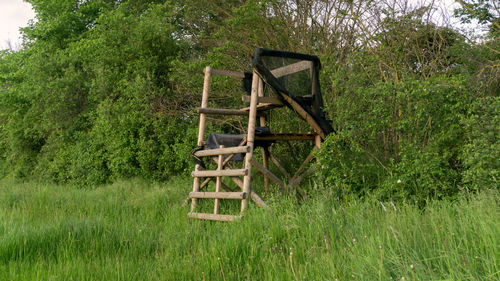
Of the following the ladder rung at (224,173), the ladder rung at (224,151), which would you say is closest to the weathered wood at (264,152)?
the ladder rung at (224,173)

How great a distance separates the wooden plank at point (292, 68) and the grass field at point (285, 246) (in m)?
2.22

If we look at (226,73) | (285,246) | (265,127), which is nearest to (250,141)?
(265,127)

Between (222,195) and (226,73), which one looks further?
(226,73)

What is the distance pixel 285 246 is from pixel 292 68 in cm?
343

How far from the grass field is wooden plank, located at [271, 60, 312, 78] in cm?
222

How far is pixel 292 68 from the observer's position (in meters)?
6.43

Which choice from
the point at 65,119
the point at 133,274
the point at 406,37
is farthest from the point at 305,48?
the point at 65,119

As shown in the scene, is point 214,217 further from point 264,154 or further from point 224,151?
point 264,154

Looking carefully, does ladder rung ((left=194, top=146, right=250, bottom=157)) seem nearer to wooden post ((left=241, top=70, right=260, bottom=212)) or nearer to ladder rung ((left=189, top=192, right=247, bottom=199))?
wooden post ((left=241, top=70, right=260, bottom=212))

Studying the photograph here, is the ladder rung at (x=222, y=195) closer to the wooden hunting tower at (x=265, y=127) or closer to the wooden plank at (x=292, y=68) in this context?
the wooden hunting tower at (x=265, y=127)

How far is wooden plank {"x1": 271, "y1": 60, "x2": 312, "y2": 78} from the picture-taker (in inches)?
247

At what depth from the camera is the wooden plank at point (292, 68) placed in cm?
628

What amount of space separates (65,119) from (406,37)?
12291mm

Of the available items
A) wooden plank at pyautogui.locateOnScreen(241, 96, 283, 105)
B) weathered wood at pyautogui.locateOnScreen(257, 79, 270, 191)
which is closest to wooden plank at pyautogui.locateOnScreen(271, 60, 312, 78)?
weathered wood at pyautogui.locateOnScreen(257, 79, 270, 191)
